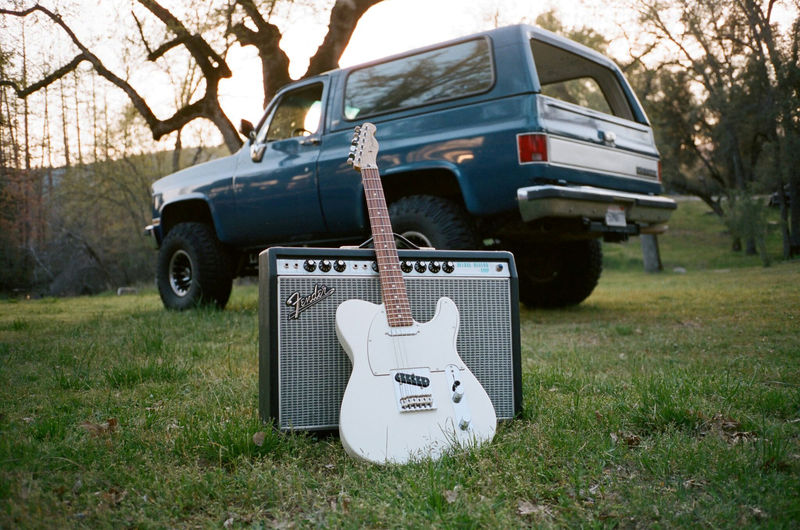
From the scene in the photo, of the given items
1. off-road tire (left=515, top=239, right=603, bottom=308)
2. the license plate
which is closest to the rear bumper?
the license plate

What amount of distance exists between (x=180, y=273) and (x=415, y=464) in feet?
16.8

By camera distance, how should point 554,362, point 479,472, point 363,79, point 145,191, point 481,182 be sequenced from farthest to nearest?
1. point 145,191
2. point 363,79
3. point 481,182
4. point 554,362
5. point 479,472

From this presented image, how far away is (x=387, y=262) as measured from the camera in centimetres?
238

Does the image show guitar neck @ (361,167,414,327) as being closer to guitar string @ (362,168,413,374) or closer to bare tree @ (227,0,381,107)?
guitar string @ (362,168,413,374)

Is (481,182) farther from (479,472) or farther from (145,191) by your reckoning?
(145,191)

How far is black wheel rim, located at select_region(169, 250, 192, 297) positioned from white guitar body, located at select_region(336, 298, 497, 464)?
4567mm

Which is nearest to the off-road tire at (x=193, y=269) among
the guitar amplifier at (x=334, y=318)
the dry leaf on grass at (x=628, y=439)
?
the guitar amplifier at (x=334, y=318)

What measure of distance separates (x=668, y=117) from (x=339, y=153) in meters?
19.4

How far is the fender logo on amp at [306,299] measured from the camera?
223cm

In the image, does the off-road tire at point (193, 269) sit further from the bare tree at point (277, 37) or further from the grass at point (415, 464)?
the bare tree at point (277, 37)

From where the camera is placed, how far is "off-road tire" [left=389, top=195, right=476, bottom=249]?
14.8 feet

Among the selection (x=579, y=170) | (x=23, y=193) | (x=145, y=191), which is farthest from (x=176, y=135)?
(x=579, y=170)

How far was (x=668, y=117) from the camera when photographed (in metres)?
21.5

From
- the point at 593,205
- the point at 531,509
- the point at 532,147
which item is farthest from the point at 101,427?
the point at 593,205
